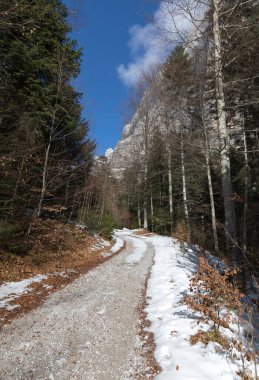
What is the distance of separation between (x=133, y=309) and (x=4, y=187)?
19.8 ft

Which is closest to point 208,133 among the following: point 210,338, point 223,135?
point 223,135

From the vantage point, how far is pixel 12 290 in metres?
7.66

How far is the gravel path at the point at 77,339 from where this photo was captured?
4.14 m

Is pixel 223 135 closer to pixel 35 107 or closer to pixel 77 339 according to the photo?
pixel 77 339

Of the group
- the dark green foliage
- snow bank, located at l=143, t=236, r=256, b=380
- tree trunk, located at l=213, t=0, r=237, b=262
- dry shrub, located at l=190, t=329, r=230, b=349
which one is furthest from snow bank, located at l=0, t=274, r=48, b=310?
tree trunk, located at l=213, t=0, r=237, b=262

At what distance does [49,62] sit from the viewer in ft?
43.7

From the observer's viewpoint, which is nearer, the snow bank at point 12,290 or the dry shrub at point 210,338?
the dry shrub at point 210,338

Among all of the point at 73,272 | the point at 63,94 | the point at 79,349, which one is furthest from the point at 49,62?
the point at 79,349

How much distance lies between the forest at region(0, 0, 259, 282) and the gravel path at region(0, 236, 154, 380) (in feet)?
8.92

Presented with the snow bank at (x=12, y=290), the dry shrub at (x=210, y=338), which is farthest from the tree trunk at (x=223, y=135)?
the snow bank at (x=12, y=290)

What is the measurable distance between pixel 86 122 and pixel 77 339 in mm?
11759

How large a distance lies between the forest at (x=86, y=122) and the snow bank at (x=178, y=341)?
168 cm

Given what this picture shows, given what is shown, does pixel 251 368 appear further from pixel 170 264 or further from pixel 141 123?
pixel 141 123

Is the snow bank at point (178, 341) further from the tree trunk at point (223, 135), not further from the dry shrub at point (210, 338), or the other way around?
the tree trunk at point (223, 135)
